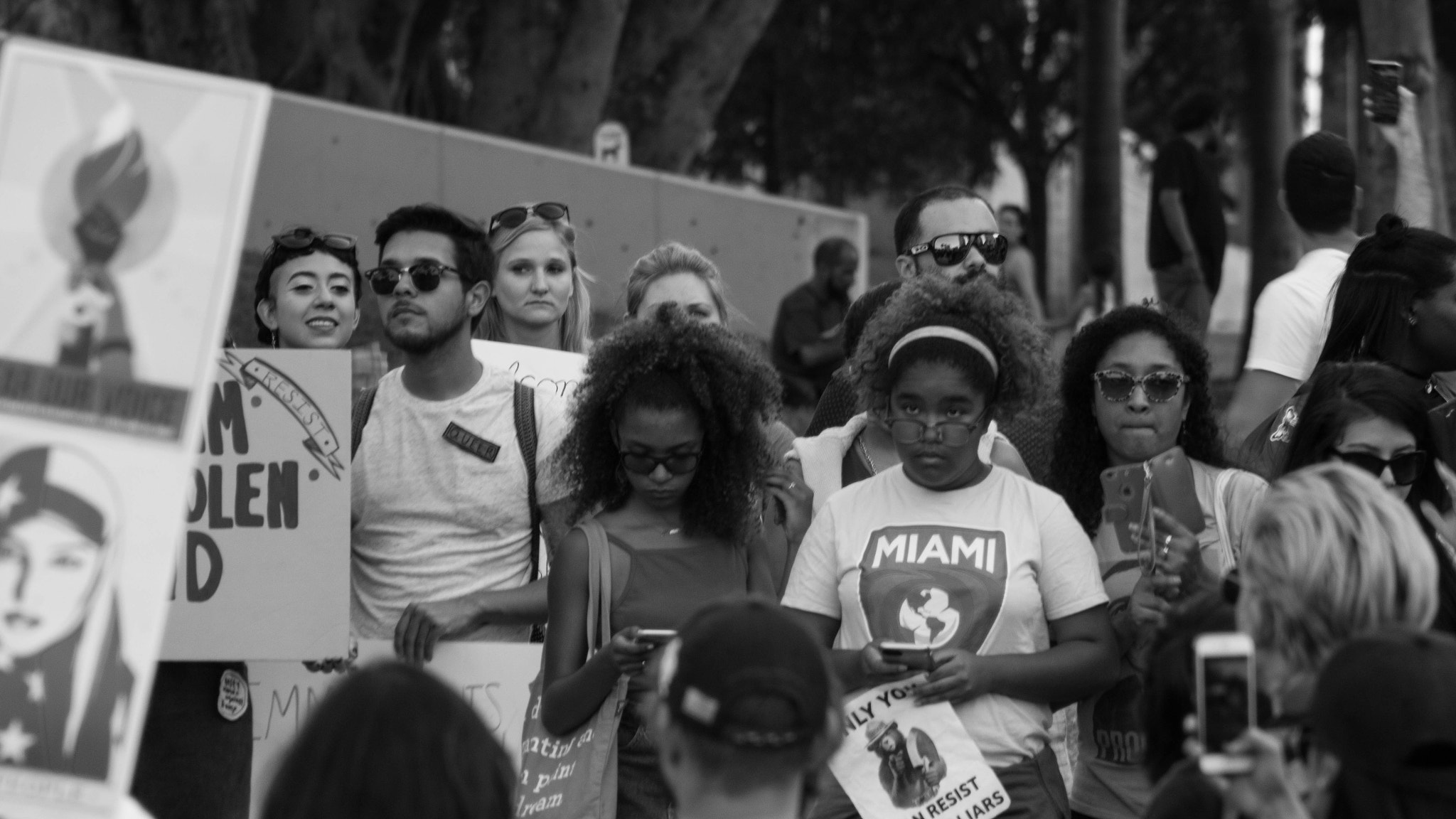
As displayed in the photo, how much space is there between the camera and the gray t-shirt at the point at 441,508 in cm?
466

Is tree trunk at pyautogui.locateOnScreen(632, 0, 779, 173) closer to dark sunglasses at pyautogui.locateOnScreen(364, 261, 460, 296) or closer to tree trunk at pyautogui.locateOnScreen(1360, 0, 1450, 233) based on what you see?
tree trunk at pyautogui.locateOnScreen(1360, 0, 1450, 233)

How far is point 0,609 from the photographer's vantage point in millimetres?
2666

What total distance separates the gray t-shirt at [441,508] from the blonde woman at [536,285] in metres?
0.82

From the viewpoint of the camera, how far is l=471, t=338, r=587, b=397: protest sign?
5.34m

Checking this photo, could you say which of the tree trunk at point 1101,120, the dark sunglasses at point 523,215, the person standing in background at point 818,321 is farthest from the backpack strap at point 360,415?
the tree trunk at point 1101,120

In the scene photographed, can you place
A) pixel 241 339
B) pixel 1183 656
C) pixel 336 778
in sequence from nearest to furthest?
pixel 336 778, pixel 1183 656, pixel 241 339

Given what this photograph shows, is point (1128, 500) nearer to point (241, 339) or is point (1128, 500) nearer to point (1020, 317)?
point (1020, 317)

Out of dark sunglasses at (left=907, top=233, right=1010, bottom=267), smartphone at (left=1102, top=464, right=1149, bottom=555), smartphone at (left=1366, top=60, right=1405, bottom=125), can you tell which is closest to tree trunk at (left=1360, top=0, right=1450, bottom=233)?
smartphone at (left=1366, top=60, right=1405, bottom=125)

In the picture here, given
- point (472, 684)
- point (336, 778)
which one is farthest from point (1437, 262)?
point (336, 778)

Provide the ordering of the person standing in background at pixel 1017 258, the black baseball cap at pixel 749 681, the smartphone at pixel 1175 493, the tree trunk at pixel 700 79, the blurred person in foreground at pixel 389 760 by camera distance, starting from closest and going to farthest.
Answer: the blurred person in foreground at pixel 389 760
the black baseball cap at pixel 749 681
the smartphone at pixel 1175 493
the tree trunk at pixel 700 79
the person standing in background at pixel 1017 258

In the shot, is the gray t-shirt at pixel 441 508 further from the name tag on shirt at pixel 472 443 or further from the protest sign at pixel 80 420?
the protest sign at pixel 80 420

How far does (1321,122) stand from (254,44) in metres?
15.3

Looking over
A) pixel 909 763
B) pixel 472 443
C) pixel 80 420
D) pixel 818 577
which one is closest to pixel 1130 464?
pixel 818 577

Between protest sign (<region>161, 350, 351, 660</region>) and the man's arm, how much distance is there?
8.31 ft
